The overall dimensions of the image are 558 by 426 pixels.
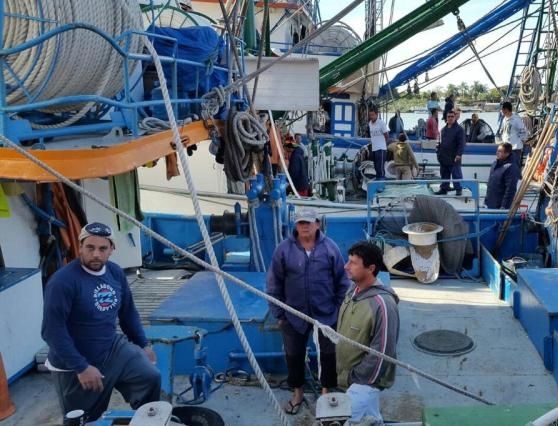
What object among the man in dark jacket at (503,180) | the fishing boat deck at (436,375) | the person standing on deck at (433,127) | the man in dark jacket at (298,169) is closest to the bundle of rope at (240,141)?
the fishing boat deck at (436,375)

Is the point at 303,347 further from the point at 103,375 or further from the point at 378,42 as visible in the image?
the point at 378,42

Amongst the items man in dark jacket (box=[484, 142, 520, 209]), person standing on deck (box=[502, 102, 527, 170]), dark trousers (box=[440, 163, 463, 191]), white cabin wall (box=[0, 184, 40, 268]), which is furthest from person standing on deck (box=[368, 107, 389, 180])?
white cabin wall (box=[0, 184, 40, 268])

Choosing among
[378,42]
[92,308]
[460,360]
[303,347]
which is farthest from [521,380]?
[378,42]

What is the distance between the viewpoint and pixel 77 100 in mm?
3504

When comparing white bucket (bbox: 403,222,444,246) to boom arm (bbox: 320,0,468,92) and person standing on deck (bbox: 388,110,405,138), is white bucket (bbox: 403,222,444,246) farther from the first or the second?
person standing on deck (bbox: 388,110,405,138)

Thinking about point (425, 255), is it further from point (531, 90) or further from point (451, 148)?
point (531, 90)

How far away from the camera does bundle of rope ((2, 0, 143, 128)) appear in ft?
12.6

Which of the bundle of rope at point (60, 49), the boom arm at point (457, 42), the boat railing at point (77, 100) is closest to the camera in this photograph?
the boat railing at point (77, 100)

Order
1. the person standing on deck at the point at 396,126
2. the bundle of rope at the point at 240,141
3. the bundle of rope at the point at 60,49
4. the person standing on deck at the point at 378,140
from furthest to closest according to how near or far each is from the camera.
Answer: the person standing on deck at the point at 396,126 → the person standing on deck at the point at 378,140 → the bundle of rope at the point at 240,141 → the bundle of rope at the point at 60,49

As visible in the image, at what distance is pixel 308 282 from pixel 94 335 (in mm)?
1498

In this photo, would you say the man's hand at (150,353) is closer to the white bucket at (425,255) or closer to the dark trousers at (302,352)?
the dark trousers at (302,352)

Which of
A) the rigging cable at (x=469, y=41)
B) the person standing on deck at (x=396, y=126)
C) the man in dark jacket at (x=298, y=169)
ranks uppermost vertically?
the rigging cable at (x=469, y=41)

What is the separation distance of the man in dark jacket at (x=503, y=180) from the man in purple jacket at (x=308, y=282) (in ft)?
17.0

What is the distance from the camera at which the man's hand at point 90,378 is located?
318cm
